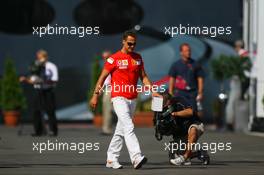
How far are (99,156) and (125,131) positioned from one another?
275cm

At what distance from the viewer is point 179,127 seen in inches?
638

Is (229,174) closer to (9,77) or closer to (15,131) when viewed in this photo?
(15,131)

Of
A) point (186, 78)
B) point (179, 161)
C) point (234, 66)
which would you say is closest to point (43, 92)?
point (234, 66)

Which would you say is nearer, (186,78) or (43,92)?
(186,78)

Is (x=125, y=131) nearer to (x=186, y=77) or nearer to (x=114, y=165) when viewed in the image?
(x=114, y=165)

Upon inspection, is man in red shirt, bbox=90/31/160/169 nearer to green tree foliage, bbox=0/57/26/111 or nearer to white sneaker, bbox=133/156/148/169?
white sneaker, bbox=133/156/148/169

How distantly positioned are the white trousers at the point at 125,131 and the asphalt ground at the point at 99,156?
9.4 inches

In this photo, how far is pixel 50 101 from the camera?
79.2ft

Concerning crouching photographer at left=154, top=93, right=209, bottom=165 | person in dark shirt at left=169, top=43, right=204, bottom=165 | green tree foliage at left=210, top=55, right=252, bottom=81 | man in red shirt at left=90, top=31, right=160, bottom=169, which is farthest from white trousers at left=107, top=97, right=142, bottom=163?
green tree foliage at left=210, top=55, right=252, bottom=81

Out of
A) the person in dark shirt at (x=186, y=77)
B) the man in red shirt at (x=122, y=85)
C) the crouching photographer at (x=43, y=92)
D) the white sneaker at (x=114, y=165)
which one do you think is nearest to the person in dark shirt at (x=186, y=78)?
the person in dark shirt at (x=186, y=77)

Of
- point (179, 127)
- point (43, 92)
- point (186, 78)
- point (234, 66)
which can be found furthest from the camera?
point (234, 66)

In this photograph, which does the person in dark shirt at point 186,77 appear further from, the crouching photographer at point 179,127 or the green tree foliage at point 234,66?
the green tree foliage at point 234,66

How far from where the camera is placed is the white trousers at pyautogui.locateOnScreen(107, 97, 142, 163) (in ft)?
49.4

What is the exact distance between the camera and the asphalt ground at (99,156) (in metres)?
15.0
